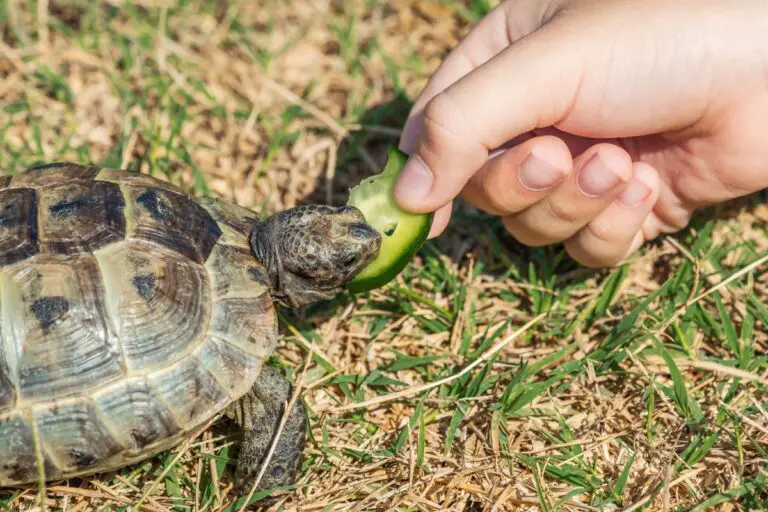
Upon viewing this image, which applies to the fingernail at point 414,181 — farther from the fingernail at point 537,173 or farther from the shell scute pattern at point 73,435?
the shell scute pattern at point 73,435

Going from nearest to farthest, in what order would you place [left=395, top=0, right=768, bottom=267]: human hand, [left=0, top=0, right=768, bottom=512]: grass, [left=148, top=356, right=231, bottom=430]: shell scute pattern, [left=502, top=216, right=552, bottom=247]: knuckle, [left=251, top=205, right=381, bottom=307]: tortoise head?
1. [left=148, top=356, right=231, bottom=430]: shell scute pattern
2. [left=395, top=0, right=768, bottom=267]: human hand
3. [left=0, top=0, right=768, bottom=512]: grass
4. [left=251, top=205, right=381, bottom=307]: tortoise head
5. [left=502, top=216, right=552, bottom=247]: knuckle

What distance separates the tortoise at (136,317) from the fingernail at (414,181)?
0.25m

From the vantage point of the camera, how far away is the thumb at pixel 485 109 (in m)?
2.94

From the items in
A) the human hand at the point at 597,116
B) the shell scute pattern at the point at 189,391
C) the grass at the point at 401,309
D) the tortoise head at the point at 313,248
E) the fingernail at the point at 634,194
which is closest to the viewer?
the shell scute pattern at the point at 189,391

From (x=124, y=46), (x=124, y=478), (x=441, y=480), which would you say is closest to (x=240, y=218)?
(x=124, y=478)

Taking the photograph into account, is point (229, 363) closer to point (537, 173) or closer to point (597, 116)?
point (537, 173)

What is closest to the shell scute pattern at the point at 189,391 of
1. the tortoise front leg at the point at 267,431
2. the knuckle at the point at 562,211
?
the tortoise front leg at the point at 267,431

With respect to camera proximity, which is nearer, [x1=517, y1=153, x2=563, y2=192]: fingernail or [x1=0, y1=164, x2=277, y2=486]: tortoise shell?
[x1=0, y1=164, x2=277, y2=486]: tortoise shell

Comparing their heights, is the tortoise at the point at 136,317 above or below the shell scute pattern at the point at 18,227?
below

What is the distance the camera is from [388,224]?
3.33m

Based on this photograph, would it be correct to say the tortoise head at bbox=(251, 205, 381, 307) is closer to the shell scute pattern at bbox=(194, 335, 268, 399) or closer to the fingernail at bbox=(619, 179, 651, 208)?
the shell scute pattern at bbox=(194, 335, 268, 399)

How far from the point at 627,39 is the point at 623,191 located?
666mm

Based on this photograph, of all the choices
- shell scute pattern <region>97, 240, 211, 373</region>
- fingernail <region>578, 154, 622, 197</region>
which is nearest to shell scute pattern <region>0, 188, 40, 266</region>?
shell scute pattern <region>97, 240, 211, 373</region>

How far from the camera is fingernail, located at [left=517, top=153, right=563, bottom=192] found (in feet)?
10.3
